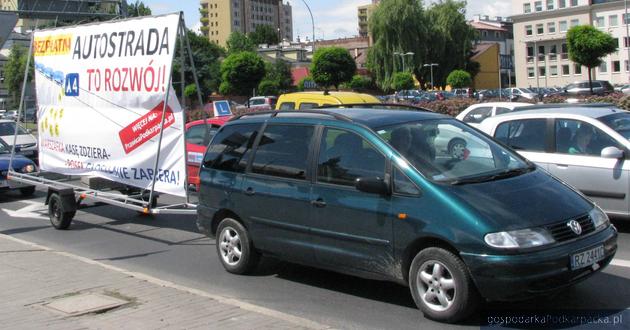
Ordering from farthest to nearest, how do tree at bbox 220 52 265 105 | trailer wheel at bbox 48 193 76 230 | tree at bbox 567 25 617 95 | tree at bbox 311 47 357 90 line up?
tree at bbox 220 52 265 105
tree at bbox 311 47 357 90
tree at bbox 567 25 617 95
trailer wheel at bbox 48 193 76 230

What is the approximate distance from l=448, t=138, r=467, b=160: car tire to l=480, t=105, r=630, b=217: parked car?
3004 millimetres

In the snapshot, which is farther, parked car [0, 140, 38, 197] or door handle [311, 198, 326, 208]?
parked car [0, 140, 38, 197]

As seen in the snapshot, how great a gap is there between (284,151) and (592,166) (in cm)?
427

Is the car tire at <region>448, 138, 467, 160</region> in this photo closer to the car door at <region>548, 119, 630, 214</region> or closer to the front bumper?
the front bumper

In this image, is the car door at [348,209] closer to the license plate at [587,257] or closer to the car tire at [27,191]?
the license plate at [587,257]

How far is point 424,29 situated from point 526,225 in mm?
67652

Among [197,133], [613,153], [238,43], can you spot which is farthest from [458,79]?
[613,153]

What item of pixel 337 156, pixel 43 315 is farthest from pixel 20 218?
pixel 337 156

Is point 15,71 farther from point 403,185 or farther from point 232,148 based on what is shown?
point 403,185

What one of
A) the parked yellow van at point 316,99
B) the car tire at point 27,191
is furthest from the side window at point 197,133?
the car tire at point 27,191

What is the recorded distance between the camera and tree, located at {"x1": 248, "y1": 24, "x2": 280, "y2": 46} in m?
152

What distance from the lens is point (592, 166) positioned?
845 centimetres

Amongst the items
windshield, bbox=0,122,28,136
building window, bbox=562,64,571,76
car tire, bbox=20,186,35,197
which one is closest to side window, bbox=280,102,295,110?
car tire, bbox=20,186,35,197

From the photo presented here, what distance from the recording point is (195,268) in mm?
7723
